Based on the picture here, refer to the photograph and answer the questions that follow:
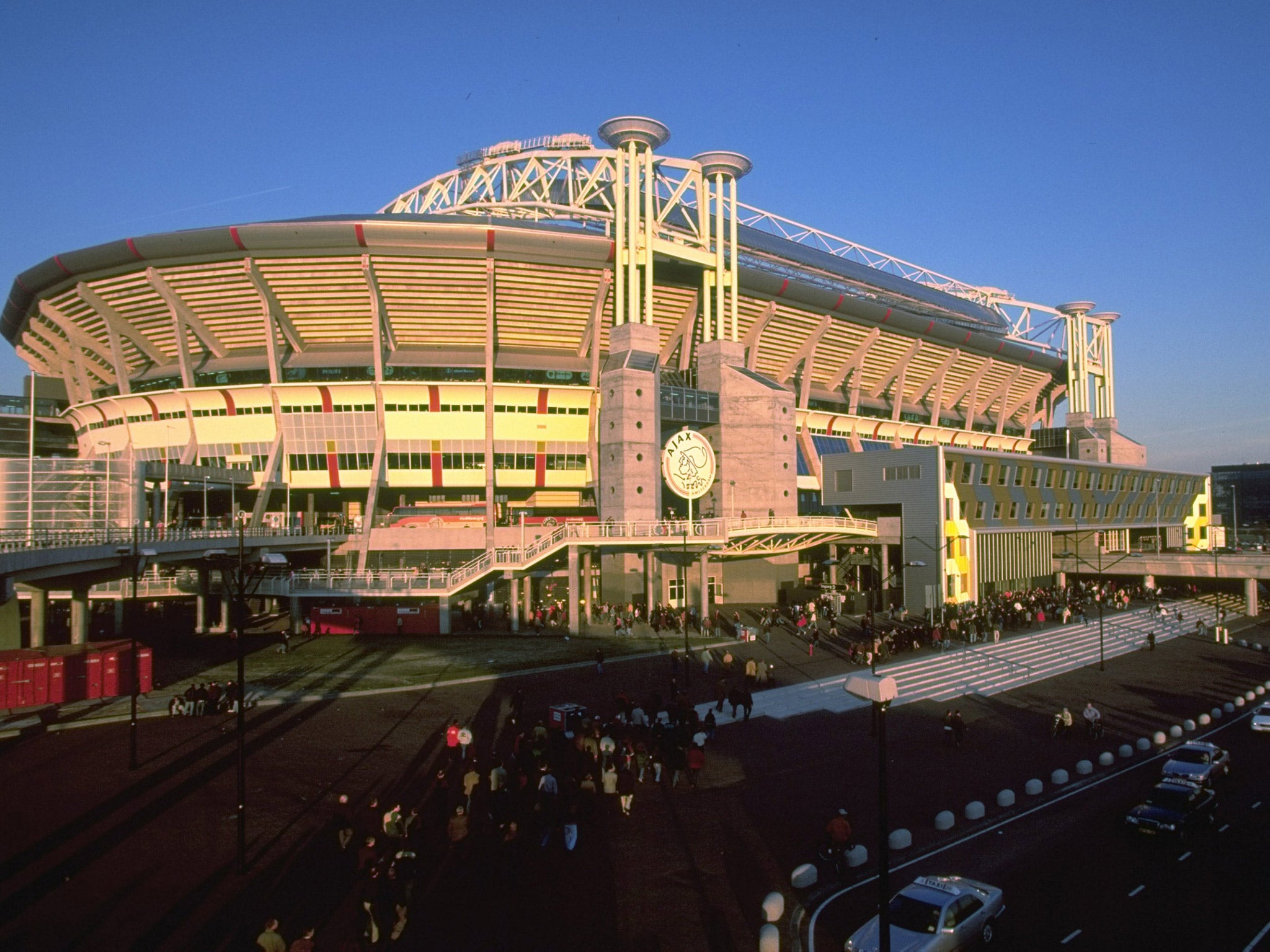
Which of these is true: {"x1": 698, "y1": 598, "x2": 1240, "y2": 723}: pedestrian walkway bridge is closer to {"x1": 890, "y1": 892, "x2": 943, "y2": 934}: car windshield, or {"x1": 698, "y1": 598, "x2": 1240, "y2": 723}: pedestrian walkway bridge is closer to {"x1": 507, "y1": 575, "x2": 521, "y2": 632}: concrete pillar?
{"x1": 890, "y1": 892, "x2": 943, "y2": 934}: car windshield

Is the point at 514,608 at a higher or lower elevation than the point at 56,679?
higher

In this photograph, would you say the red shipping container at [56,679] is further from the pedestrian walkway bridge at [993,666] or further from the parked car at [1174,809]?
the parked car at [1174,809]

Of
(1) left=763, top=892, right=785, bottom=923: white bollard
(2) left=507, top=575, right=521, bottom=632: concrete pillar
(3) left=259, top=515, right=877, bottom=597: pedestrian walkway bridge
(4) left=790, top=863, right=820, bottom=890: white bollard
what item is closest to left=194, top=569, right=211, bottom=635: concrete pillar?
(3) left=259, top=515, right=877, bottom=597: pedestrian walkway bridge

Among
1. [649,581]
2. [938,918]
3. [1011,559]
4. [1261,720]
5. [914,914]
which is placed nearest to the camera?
[938,918]

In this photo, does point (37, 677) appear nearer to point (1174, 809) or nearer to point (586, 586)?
point (586, 586)

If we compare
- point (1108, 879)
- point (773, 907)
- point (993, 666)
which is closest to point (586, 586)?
point (993, 666)

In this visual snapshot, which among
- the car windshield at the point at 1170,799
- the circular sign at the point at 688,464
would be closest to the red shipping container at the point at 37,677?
the circular sign at the point at 688,464

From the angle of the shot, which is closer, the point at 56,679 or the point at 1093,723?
the point at 1093,723

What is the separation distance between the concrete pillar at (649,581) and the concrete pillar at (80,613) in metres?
25.9

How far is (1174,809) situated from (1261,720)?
12.4 m

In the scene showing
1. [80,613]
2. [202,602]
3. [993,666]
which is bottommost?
[993,666]

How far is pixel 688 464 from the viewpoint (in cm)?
5256

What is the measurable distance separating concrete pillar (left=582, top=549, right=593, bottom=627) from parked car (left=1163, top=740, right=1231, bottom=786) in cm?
2867

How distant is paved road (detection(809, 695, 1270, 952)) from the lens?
13.8 metres
